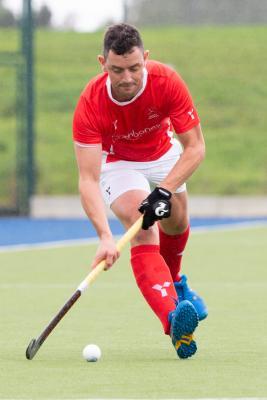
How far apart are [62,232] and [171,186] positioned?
8921 millimetres

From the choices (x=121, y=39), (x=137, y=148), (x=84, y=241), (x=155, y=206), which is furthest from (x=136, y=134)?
(x=84, y=241)

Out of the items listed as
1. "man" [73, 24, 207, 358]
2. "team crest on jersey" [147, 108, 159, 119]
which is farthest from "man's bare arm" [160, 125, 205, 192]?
"team crest on jersey" [147, 108, 159, 119]

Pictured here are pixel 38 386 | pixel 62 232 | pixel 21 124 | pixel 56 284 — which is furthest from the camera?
pixel 21 124

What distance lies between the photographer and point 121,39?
5535 millimetres

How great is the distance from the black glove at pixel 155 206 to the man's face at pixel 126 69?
0.46 m

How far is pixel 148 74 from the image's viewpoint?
19.5ft

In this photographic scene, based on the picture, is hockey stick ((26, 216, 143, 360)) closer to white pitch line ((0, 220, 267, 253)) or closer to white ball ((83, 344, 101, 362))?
white ball ((83, 344, 101, 362))

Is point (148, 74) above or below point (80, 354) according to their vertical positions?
above

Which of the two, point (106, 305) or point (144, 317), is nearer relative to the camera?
point (144, 317)

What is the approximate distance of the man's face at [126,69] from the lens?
18.2 ft

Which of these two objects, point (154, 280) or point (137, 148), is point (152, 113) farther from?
point (154, 280)

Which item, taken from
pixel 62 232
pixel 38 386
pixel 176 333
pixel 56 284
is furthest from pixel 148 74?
pixel 62 232

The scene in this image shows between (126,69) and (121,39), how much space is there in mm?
136

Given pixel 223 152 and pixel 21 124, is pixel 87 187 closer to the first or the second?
pixel 21 124
